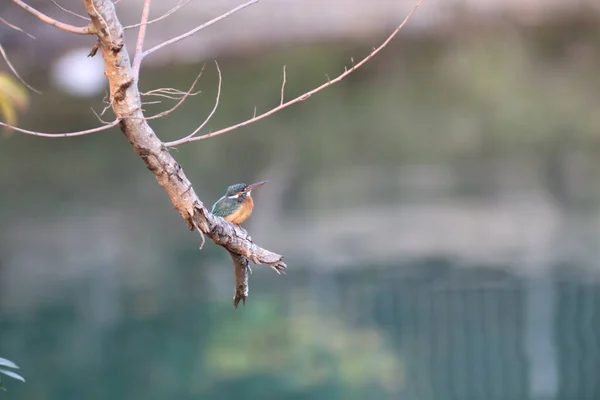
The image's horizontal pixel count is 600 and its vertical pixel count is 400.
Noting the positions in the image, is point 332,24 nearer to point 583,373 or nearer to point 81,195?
point 81,195

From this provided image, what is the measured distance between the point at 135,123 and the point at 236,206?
755 mm

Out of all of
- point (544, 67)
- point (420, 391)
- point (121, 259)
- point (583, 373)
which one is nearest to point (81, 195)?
point (121, 259)

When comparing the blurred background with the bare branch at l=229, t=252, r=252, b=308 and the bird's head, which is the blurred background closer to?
the bird's head

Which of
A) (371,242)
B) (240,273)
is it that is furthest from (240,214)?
(371,242)

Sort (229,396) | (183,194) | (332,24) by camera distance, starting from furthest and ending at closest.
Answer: (229,396), (332,24), (183,194)

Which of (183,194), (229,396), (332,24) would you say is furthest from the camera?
(229,396)

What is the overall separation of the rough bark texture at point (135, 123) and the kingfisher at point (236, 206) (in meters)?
0.56

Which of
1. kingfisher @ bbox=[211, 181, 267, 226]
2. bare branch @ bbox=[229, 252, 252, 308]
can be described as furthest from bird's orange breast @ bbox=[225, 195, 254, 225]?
bare branch @ bbox=[229, 252, 252, 308]

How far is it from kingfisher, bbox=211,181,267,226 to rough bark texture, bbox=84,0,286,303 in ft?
1.85

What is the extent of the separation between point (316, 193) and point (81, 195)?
1253mm

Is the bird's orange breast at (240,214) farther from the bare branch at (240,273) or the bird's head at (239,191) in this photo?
the bare branch at (240,273)

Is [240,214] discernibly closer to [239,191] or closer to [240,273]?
[239,191]

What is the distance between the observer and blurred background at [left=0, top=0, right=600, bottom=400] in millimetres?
4141

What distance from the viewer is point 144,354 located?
4.23m
